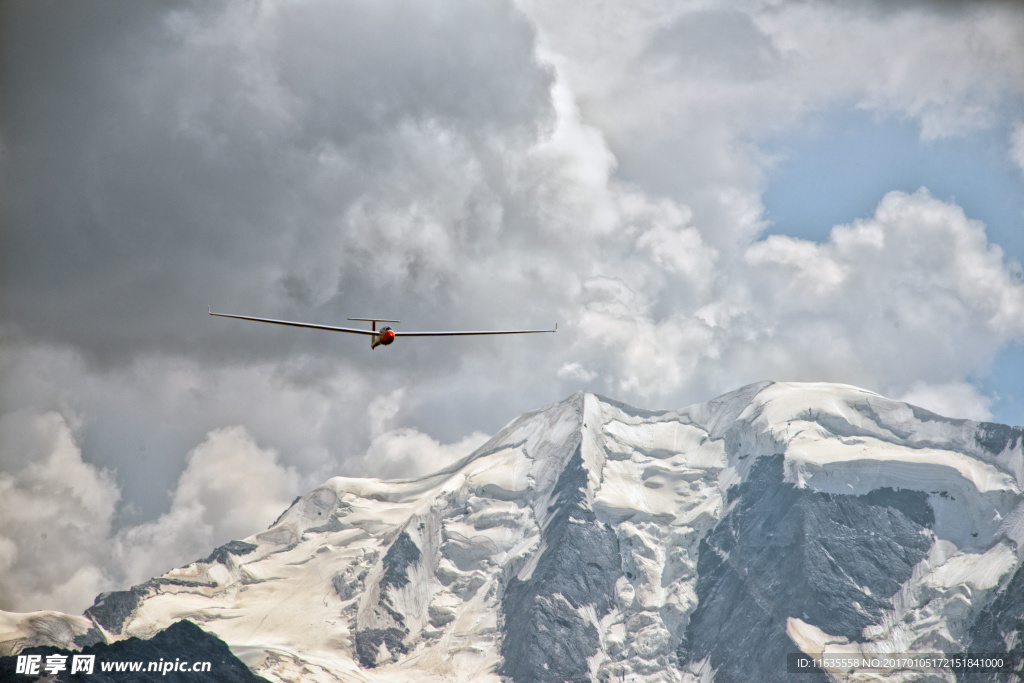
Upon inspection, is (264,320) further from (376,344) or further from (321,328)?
(376,344)

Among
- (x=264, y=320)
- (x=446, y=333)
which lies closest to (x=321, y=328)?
(x=264, y=320)

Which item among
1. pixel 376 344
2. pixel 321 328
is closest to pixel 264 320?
pixel 321 328

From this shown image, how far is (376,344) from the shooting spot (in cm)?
11862

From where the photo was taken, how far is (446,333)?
10762 centimetres

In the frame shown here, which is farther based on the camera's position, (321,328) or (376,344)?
(376,344)

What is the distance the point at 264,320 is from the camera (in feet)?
357

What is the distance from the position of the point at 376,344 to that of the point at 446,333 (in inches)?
550

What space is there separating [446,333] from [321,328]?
531 inches

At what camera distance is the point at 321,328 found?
110250 mm

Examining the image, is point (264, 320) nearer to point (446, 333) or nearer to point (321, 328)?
point (321, 328)

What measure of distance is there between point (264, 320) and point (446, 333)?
18913mm

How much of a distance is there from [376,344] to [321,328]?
9736 millimetres

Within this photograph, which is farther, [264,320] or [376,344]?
[376,344]

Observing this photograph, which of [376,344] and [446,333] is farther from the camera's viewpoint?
[376,344]
